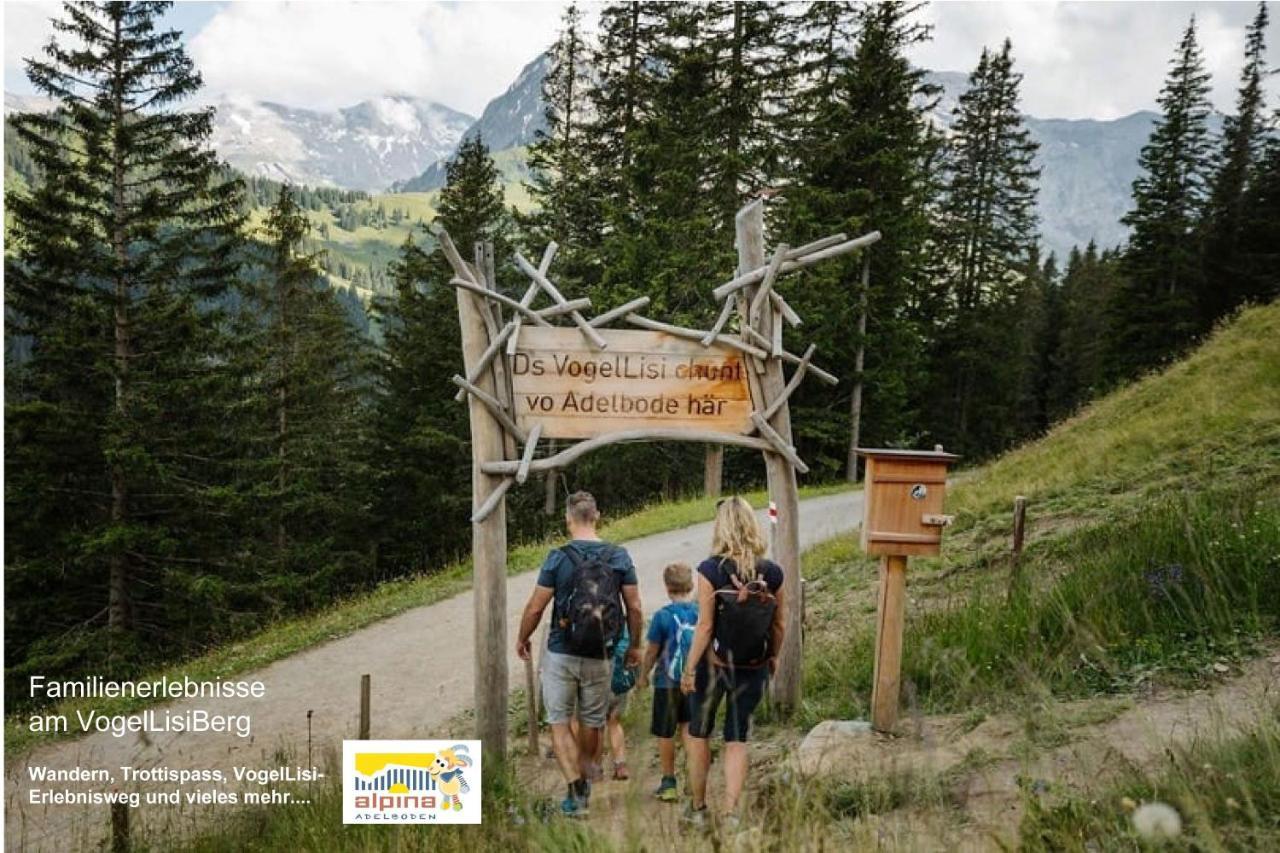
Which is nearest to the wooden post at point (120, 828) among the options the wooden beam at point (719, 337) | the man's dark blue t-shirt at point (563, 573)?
the man's dark blue t-shirt at point (563, 573)

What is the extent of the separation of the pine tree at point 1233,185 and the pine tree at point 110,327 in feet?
109

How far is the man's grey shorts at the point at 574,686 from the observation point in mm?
4770

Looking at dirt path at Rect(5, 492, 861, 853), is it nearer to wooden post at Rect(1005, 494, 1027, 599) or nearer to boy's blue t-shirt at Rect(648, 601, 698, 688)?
boy's blue t-shirt at Rect(648, 601, 698, 688)

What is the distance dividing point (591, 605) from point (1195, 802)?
9.67ft

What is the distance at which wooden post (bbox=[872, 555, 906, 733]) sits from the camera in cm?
493

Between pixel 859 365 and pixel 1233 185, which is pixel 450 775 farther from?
pixel 1233 185

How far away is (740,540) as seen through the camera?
417 cm

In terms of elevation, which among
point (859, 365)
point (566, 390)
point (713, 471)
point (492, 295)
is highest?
point (859, 365)

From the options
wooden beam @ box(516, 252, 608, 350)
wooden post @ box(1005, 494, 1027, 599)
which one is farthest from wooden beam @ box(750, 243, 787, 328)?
wooden post @ box(1005, 494, 1027, 599)

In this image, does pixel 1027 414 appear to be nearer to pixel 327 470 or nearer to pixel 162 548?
pixel 327 470

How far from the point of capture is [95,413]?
1670 centimetres

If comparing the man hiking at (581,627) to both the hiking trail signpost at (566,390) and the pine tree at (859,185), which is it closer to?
the hiking trail signpost at (566,390)

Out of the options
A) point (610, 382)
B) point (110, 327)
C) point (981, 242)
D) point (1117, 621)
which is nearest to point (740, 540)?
point (610, 382)

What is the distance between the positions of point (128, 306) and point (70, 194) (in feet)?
8.19
